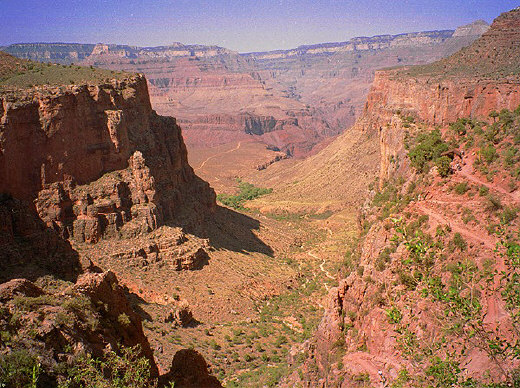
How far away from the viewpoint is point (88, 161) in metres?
41.4

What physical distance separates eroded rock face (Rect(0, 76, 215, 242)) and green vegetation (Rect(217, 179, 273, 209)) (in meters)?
43.3

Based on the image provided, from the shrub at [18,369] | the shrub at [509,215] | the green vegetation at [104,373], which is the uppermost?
the shrub at [509,215]

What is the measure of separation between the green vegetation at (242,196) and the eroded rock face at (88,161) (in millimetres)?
43277

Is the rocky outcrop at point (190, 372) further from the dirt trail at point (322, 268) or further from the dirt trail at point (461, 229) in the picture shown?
the dirt trail at point (322, 268)

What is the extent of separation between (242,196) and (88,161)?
64.2m

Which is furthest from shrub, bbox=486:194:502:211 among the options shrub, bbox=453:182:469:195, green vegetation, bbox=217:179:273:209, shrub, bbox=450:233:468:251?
green vegetation, bbox=217:179:273:209

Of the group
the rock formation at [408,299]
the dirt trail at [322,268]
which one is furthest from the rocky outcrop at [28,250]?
the dirt trail at [322,268]

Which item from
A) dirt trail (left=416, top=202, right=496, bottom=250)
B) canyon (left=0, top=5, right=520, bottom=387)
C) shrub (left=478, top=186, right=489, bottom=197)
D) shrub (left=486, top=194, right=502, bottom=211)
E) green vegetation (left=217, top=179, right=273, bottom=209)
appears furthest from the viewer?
green vegetation (left=217, top=179, right=273, bottom=209)

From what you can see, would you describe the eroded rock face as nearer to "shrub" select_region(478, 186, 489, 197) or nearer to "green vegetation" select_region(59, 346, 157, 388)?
"green vegetation" select_region(59, 346, 157, 388)

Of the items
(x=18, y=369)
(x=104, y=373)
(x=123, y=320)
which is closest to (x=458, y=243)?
(x=123, y=320)

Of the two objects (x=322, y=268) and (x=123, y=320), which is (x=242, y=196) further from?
(x=123, y=320)

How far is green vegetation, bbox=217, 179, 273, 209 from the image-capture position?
9419cm

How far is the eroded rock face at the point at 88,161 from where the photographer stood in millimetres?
36031

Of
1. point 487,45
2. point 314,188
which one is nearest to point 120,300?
point 314,188
